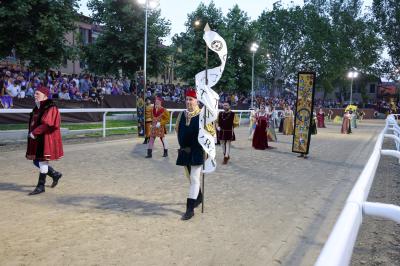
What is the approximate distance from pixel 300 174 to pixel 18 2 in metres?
13.3

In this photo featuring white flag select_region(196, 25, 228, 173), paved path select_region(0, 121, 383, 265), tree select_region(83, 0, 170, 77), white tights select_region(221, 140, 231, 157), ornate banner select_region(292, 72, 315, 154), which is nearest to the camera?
paved path select_region(0, 121, 383, 265)

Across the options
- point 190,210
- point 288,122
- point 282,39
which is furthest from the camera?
point 282,39

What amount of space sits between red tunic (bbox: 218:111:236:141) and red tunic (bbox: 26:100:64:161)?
5.41 metres

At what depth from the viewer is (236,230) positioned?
509 cm

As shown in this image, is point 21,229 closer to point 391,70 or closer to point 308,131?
point 308,131

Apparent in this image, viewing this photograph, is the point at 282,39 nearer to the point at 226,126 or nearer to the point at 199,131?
Result: the point at 226,126

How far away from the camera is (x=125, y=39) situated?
31.7 meters

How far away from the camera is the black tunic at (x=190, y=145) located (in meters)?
5.89

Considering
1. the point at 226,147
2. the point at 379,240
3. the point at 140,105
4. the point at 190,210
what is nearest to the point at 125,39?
the point at 140,105

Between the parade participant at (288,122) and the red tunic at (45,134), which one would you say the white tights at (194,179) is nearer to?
the red tunic at (45,134)

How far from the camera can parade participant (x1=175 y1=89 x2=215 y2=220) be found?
19.3 ft

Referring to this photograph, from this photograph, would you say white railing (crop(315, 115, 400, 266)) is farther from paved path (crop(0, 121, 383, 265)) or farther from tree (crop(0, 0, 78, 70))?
tree (crop(0, 0, 78, 70))

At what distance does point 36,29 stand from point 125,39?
15234 millimetres

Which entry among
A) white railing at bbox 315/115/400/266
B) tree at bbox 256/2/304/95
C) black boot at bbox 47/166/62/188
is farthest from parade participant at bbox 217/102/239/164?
tree at bbox 256/2/304/95
